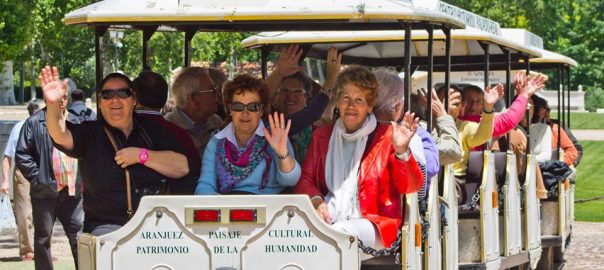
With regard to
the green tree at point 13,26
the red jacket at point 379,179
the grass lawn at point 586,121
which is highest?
the green tree at point 13,26

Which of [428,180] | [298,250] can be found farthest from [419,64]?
[298,250]

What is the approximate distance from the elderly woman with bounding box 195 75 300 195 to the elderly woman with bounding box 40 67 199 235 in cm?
21

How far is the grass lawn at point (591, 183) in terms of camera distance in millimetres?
23516

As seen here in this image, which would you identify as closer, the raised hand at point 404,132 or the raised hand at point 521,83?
the raised hand at point 404,132

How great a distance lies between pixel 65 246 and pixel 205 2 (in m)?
9.79

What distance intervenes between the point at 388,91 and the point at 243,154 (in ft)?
3.27

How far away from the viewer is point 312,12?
7.48 m

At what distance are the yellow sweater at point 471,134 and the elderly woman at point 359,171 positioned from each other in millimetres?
2889

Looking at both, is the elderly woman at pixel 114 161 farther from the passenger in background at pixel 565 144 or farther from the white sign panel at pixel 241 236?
the passenger in background at pixel 565 144

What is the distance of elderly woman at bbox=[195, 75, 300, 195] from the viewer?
777 cm

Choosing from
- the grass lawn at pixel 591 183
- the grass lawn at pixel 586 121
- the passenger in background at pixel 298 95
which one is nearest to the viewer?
the passenger in background at pixel 298 95

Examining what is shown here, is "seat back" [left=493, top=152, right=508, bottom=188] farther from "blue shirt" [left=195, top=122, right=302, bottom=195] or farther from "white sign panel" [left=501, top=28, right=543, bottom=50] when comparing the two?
"blue shirt" [left=195, top=122, right=302, bottom=195]

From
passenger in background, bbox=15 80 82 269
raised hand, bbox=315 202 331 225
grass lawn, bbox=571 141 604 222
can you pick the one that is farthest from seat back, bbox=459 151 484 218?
grass lawn, bbox=571 141 604 222

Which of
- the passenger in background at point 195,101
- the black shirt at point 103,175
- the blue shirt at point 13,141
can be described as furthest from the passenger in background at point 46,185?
the black shirt at point 103,175
